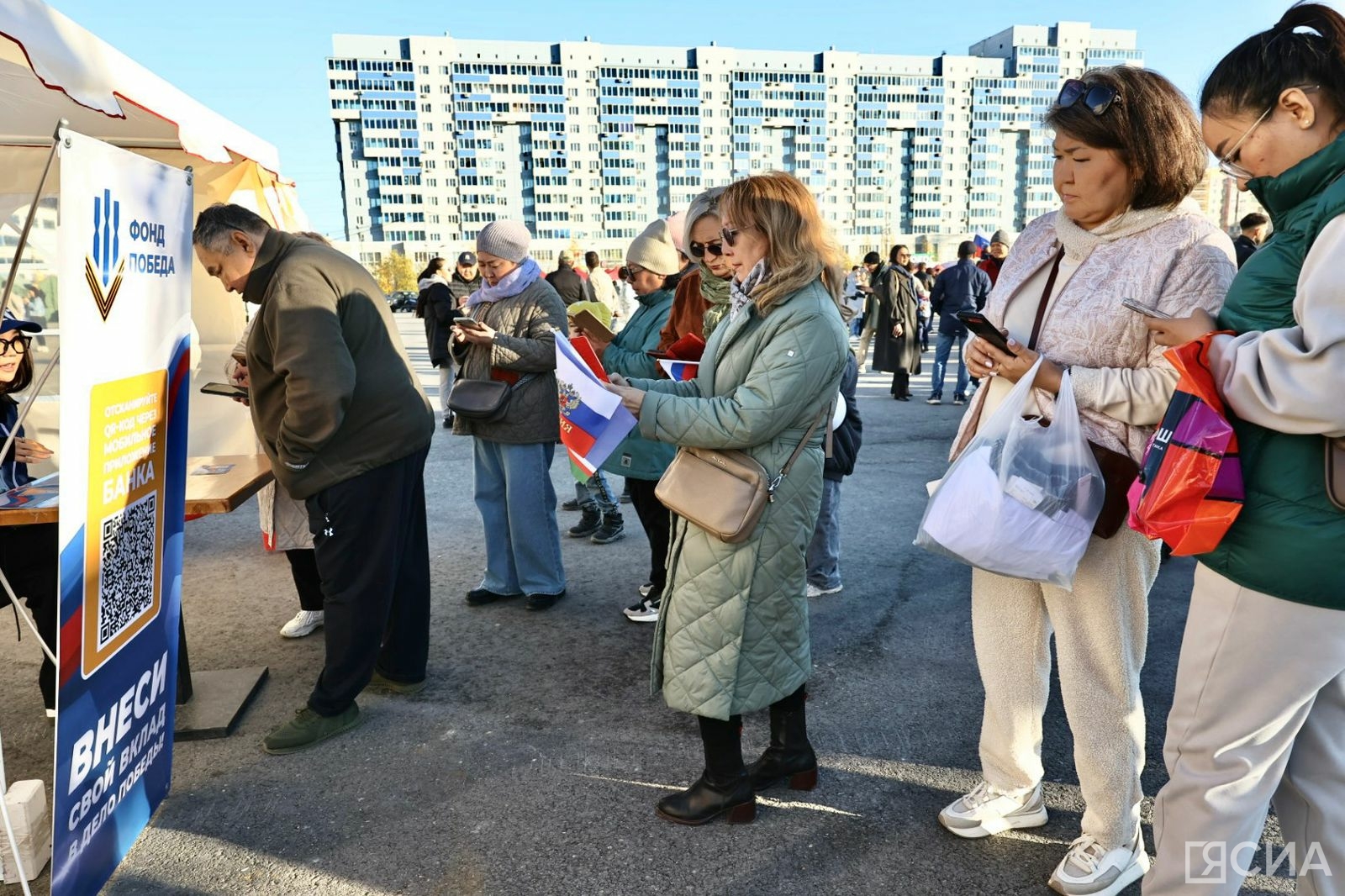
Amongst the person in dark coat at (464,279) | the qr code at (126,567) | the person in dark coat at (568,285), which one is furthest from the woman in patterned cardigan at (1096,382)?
the person in dark coat at (464,279)

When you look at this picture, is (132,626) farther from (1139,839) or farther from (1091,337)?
(1139,839)

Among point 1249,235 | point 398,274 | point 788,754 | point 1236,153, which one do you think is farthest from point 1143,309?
point 398,274

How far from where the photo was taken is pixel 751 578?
2422 mm

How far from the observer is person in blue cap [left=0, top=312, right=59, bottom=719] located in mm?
2986

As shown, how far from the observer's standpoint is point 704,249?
3621 mm

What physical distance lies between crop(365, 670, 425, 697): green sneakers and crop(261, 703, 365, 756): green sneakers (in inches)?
11.8

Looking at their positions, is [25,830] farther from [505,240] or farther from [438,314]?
[438,314]

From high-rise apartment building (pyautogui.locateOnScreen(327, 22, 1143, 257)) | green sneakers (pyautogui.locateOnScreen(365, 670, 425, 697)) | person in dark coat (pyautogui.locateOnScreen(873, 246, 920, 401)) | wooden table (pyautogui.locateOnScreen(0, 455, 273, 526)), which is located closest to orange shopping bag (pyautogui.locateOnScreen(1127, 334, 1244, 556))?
wooden table (pyautogui.locateOnScreen(0, 455, 273, 526))

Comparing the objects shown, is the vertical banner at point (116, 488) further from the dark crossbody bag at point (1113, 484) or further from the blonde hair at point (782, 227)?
the dark crossbody bag at point (1113, 484)

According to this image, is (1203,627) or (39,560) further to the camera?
(39,560)

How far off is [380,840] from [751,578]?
4.47ft

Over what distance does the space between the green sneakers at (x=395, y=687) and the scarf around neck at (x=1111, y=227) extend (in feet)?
9.48

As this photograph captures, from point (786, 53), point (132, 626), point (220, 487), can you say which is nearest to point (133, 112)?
point (220, 487)

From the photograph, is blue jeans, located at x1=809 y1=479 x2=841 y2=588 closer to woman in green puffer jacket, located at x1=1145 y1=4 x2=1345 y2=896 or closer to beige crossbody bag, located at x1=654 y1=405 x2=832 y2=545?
beige crossbody bag, located at x1=654 y1=405 x2=832 y2=545
